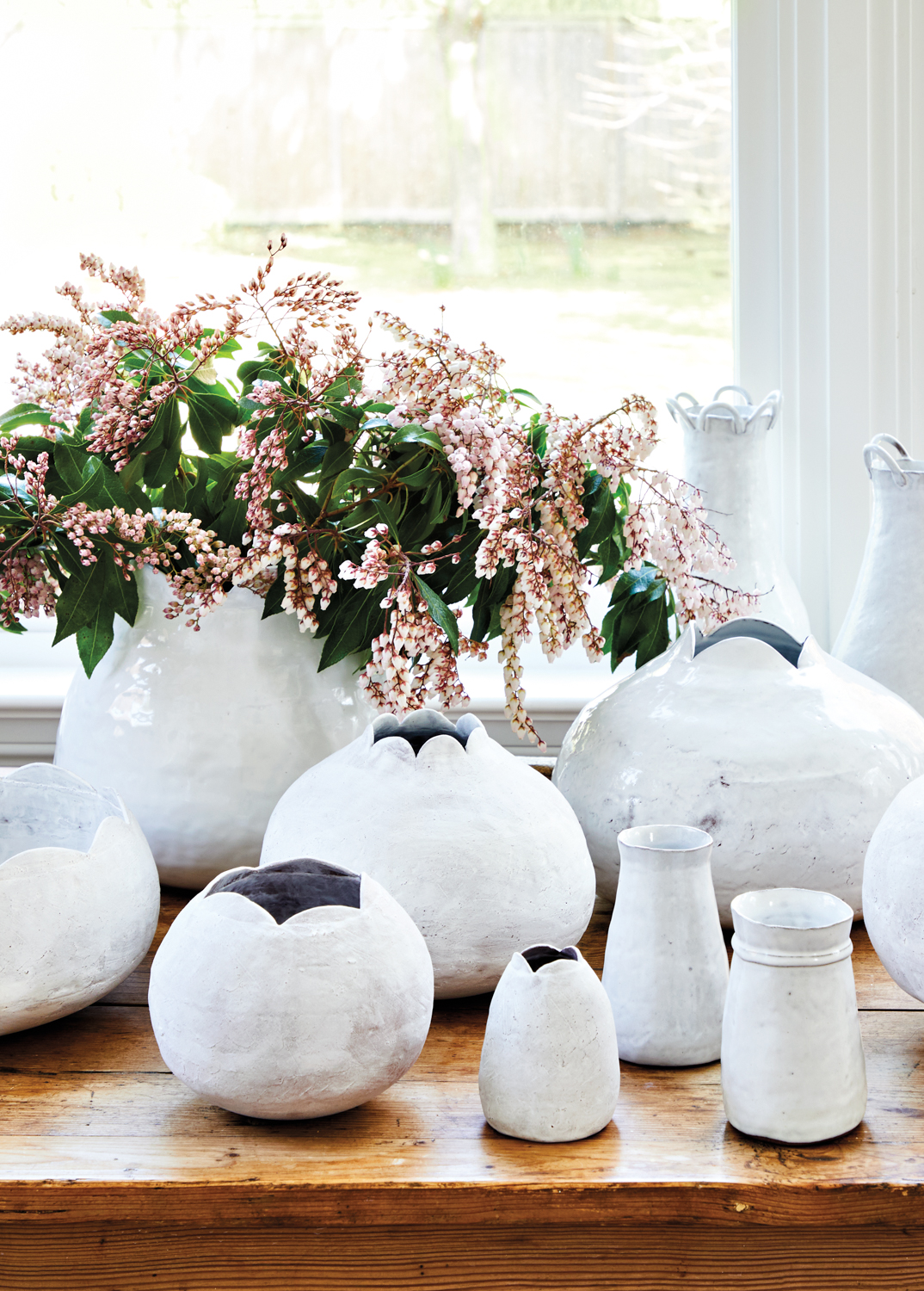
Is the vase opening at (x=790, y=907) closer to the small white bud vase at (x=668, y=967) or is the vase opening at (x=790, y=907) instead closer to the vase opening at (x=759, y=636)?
the small white bud vase at (x=668, y=967)

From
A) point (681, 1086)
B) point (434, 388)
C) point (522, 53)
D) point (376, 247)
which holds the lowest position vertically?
point (681, 1086)

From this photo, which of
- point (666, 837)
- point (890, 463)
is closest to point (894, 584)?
point (890, 463)

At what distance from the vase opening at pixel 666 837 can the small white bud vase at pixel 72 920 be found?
0.26 meters

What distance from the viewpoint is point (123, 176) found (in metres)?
1.37

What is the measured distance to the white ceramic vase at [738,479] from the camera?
0.99 meters

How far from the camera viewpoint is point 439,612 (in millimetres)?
727

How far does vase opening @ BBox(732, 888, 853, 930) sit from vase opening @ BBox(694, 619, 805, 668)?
0.84 ft

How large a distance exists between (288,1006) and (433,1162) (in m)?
0.09

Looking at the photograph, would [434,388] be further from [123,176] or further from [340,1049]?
[123,176]

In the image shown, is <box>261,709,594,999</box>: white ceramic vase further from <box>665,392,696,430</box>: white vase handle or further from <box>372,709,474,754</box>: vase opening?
<box>665,392,696,430</box>: white vase handle

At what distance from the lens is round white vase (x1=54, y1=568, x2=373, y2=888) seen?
0.81m

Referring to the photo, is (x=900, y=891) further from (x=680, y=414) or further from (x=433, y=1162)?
(x=680, y=414)

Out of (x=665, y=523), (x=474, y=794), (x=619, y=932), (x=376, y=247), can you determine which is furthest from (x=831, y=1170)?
(x=376, y=247)

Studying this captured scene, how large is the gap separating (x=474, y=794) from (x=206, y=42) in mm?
1038
